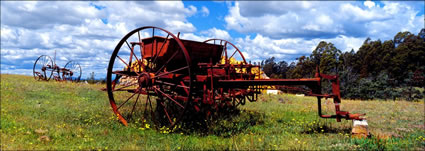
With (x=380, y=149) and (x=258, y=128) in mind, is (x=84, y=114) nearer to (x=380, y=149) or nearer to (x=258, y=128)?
(x=258, y=128)

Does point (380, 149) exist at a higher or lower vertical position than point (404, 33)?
lower

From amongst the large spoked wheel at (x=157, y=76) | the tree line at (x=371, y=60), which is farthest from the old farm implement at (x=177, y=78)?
the tree line at (x=371, y=60)

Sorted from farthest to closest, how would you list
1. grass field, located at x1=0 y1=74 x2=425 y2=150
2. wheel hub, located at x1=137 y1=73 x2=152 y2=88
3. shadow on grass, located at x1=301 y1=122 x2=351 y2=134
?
1. wheel hub, located at x1=137 y1=73 x2=152 y2=88
2. shadow on grass, located at x1=301 y1=122 x2=351 y2=134
3. grass field, located at x1=0 y1=74 x2=425 y2=150

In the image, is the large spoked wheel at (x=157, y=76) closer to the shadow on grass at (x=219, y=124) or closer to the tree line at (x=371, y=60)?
the shadow on grass at (x=219, y=124)

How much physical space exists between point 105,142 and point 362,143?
197 inches

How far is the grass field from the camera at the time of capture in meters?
6.25

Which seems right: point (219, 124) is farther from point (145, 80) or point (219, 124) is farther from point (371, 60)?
point (371, 60)

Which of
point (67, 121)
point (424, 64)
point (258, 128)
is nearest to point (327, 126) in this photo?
point (258, 128)

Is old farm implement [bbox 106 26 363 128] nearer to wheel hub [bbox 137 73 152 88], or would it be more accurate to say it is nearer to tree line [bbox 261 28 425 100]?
wheel hub [bbox 137 73 152 88]

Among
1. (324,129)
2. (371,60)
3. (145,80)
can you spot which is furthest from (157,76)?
(371,60)

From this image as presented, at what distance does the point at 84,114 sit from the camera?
10.3 meters

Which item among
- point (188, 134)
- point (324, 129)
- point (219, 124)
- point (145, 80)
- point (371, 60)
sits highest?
point (371, 60)

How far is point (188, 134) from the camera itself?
7.89 m

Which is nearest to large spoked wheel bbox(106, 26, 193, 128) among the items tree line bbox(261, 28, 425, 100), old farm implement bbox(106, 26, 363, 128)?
old farm implement bbox(106, 26, 363, 128)
